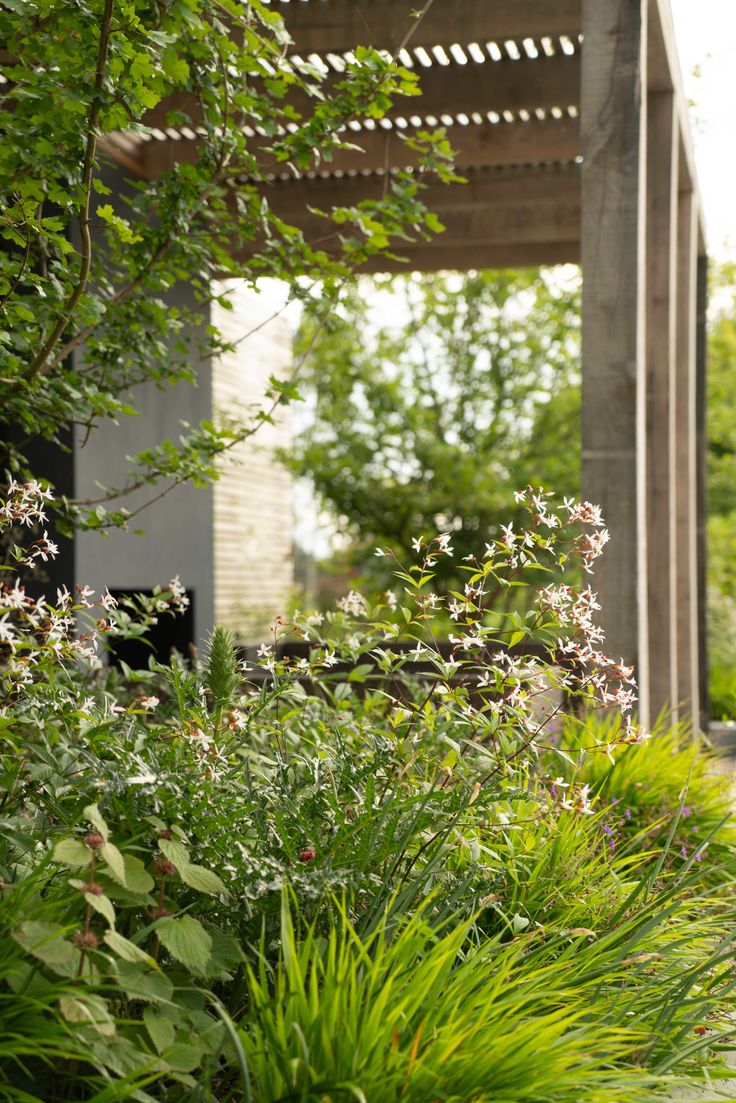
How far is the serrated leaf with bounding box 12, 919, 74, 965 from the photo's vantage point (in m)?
1.44

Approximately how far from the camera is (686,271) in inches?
→ 239

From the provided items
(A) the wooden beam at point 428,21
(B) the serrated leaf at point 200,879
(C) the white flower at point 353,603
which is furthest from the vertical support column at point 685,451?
(B) the serrated leaf at point 200,879

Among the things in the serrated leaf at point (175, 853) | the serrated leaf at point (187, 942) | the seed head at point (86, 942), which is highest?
the serrated leaf at point (175, 853)

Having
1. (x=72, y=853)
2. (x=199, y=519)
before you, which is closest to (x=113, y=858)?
(x=72, y=853)

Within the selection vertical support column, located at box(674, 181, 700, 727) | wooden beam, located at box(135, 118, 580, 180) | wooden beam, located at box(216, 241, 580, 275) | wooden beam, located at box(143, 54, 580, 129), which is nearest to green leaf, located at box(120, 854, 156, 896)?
wooden beam, located at box(143, 54, 580, 129)

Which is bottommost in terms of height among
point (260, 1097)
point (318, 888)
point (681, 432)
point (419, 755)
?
point (260, 1097)

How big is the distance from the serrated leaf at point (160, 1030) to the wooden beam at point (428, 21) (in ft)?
11.2

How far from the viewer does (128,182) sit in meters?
2.82

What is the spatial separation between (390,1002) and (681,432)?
16.5 feet

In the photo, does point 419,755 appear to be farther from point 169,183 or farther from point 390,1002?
point 169,183

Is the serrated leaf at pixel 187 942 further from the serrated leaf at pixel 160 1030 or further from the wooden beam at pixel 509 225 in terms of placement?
the wooden beam at pixel 509 225

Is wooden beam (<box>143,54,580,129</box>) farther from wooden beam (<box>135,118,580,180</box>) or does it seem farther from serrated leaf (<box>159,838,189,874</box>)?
serrated leaf (<box>159,838,189,874</box>)

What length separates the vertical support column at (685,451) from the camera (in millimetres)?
6086

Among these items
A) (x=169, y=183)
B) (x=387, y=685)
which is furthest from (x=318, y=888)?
(x=387, y=685)
